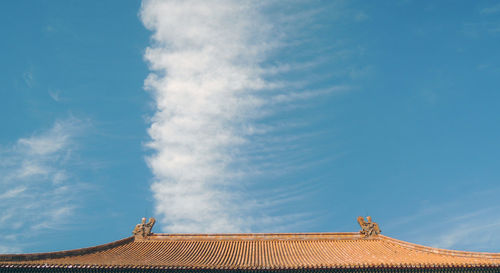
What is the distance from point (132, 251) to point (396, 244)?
13.4 metres

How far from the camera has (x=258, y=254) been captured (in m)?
14.8

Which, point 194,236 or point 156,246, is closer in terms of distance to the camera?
point 156,246

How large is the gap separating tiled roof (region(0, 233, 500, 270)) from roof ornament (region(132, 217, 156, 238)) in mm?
215

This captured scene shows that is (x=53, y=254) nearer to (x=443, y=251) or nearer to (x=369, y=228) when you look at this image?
(x=369, y=228)

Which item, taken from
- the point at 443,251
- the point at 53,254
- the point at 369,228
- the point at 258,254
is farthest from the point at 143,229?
the point at 443,251

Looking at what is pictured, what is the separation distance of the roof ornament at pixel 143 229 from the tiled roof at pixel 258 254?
8.5 inches

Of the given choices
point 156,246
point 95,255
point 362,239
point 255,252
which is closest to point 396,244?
point 362,239

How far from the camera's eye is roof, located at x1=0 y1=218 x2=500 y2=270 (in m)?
11.5

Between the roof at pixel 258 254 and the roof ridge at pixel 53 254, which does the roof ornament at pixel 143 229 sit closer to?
the roof at pixel 258 254

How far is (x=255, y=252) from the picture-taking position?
15.2 metres

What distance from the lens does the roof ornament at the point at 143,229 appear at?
54.6 feet

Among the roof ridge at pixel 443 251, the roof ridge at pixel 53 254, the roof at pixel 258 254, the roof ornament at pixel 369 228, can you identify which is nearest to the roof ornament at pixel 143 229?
the roof at pixel 258 254

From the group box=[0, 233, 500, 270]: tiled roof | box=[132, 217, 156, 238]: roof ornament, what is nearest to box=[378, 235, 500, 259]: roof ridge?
box=[0, 233, 500, 270]: tiled roof

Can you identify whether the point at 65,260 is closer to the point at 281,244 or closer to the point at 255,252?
the point at 255,252
